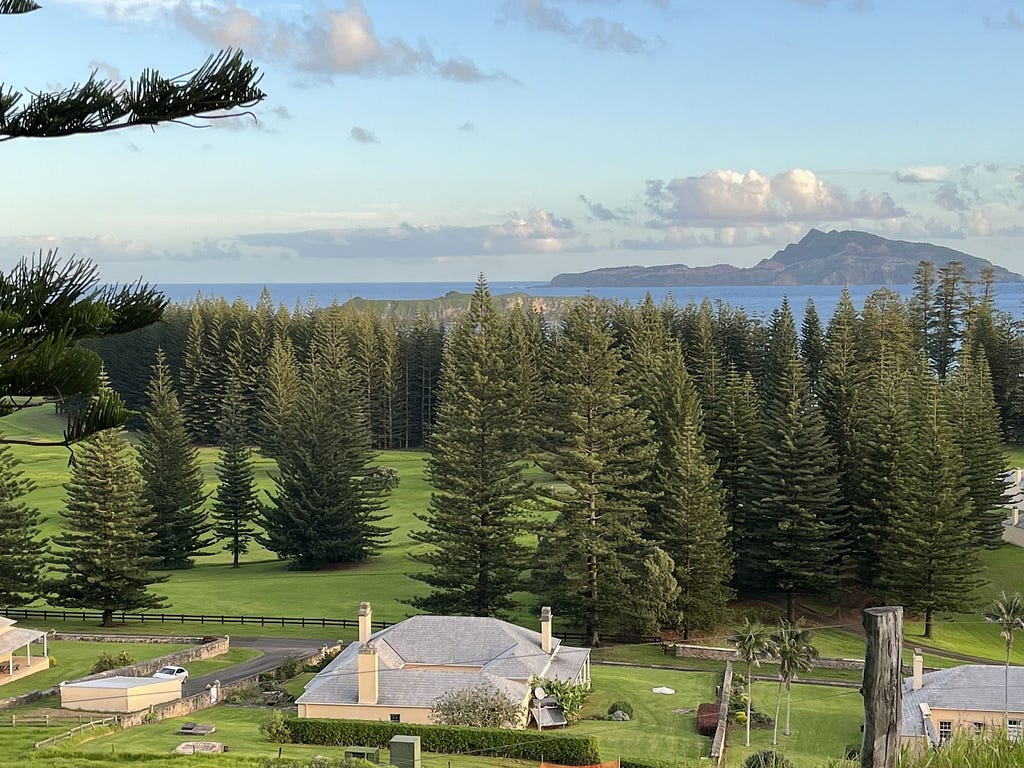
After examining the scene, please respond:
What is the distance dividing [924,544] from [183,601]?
28.6m

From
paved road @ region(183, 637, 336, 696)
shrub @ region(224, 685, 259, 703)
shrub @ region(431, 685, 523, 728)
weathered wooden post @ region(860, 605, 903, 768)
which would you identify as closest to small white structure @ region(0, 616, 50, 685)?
paved road @ region(183, 637, 336, 696)

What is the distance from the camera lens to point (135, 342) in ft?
291

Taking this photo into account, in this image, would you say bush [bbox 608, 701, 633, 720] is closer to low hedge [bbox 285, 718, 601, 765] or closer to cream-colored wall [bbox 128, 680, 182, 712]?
low hedge [bbox 285, 718, 601, 765]

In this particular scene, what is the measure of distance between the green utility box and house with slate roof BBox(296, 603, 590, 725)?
662cm

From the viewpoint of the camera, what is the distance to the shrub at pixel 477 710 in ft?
88.1

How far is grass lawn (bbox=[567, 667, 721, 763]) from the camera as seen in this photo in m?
25.5

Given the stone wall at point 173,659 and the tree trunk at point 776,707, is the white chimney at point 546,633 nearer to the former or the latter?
the tree trunk at point 776,707

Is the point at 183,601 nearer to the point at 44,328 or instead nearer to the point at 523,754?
the point at 523,754

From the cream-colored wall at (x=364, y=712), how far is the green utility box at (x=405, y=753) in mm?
6627

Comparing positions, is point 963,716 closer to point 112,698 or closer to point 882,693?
point 112,698

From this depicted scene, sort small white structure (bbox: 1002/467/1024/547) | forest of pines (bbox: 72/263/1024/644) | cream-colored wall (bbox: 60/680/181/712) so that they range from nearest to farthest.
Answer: cream-colored wall (bbox: 60/680/181/712)
forest of pines (bbox: 72/263/1024/644)
small white structure (bbox: 1002/467/1024/547)

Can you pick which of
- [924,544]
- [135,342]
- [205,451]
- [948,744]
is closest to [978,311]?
[924,544]

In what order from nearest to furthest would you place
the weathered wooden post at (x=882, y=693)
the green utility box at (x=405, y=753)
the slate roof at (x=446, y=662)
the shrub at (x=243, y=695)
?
the weathered wooden post at (x=882, y=693) → the green utility box at (x=405, y=753) → the slate roof at (x=446, y=662) → the shrub at (x=243, y=695)

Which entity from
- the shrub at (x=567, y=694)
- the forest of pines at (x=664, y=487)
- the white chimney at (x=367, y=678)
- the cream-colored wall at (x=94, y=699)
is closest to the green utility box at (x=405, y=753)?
the white chimney at (x=367, y=678)
